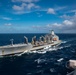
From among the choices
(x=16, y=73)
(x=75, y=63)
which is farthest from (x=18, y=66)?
(x=75, y=63)

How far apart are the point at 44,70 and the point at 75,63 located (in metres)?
9.81

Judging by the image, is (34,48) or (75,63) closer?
(75,63)

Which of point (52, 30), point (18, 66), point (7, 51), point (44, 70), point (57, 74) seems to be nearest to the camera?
point (57, 74)

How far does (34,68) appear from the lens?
175 ft

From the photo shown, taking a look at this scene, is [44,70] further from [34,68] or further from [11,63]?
[11,63]

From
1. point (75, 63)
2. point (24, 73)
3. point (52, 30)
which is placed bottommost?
point (24, 73)

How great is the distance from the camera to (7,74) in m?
47.2

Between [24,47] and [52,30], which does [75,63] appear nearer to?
[24,47]

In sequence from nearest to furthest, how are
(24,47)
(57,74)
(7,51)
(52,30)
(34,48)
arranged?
(57,74), (7,51), (24,47), (34,48), (52,30)

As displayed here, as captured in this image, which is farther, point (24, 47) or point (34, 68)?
point (24, 47)

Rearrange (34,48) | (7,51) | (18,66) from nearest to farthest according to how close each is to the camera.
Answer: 1. (18,66)
2. (7,51)
3. (34,48)

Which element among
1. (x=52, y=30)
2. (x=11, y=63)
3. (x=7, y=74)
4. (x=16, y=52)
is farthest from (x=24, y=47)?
(x=52, y=30)

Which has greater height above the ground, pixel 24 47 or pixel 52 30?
pixel 52 30

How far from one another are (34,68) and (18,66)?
6704mm
